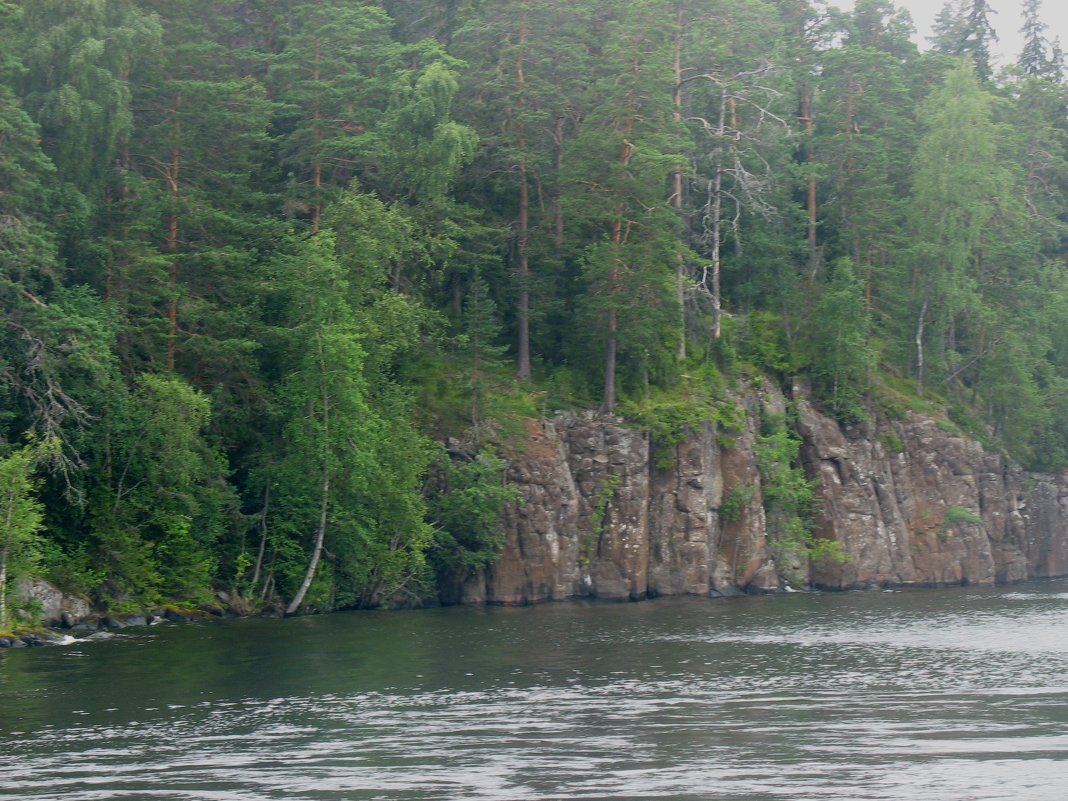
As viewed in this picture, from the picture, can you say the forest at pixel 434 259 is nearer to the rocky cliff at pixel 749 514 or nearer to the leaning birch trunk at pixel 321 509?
the leaning birch trunk at pixel 321 509

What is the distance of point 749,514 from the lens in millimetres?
54781

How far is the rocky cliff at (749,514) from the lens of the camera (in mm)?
50438

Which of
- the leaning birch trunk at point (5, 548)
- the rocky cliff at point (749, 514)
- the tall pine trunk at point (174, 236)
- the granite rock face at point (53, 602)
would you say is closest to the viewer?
the leaning birch trunk at point (5, 548)

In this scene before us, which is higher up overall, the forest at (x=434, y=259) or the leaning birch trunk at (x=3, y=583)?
the forest at (x=434, y=259)

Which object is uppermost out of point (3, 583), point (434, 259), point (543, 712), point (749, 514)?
point (434, 259)

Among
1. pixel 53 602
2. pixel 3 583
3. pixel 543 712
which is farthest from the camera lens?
pixel 53 602

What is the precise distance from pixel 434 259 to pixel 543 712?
102 feet

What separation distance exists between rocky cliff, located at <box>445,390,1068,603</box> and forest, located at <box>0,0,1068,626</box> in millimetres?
1549

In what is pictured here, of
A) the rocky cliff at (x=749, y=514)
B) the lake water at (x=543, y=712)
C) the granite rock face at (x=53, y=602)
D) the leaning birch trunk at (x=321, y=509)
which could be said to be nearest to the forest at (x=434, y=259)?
the leaning birch trunk at (x=321, y=509)

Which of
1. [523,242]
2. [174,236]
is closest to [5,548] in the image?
[174,236]

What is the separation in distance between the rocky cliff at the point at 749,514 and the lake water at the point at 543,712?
9.44 meters

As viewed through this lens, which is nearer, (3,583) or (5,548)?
(3,583)

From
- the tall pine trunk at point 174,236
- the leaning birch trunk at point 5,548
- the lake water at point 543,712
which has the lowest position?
the lake water at point 543,712

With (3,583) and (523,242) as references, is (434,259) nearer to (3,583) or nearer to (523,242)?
(523,242)
